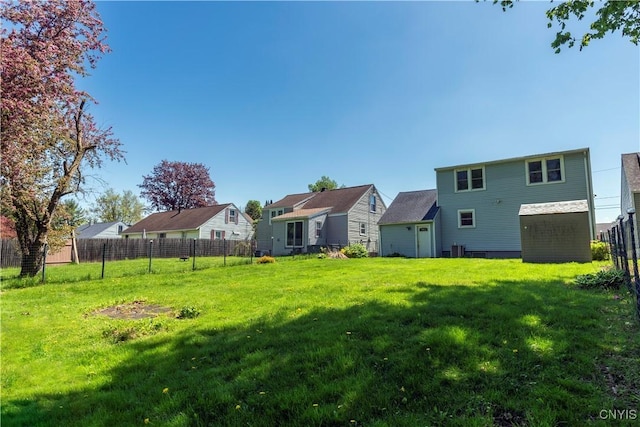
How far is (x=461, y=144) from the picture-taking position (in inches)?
727

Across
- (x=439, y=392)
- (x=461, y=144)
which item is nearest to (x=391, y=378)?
(x=439, y=392)

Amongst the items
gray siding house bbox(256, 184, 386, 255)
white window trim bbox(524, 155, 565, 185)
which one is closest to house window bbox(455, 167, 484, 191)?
white window trim bbox(524, 155, 565, 185)

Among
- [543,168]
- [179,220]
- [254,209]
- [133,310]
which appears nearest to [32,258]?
[133,310]

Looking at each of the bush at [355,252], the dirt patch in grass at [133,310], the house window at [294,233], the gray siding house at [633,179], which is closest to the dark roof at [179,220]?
the house window at [294,233]

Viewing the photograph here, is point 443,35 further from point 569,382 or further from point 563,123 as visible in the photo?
point 569,382

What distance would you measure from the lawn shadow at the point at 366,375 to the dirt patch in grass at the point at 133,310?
175 cm

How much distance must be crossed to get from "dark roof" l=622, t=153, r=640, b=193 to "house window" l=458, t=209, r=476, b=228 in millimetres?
6788

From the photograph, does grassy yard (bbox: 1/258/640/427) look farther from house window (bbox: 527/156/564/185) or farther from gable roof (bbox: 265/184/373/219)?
gable roof (bbox: 265/184/373/219)

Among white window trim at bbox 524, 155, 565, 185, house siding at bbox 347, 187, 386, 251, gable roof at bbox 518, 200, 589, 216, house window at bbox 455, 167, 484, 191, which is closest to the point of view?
gable roof at bbox 518, 200, 589, 216

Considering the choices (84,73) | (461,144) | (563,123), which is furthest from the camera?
(461,144)

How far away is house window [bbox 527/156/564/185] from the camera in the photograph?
17172mm

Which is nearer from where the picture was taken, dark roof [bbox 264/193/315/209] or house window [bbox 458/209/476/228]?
house window [bbox 458/209/476/228]

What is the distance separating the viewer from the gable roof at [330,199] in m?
26.8

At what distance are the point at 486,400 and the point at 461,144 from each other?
58.9 ft
